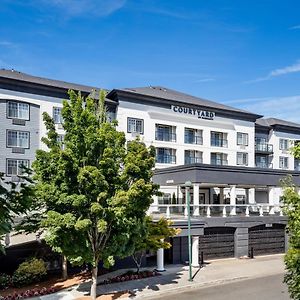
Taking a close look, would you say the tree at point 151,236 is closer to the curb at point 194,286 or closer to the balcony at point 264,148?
the curb at point 194,286

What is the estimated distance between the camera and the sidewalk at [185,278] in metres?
18.4

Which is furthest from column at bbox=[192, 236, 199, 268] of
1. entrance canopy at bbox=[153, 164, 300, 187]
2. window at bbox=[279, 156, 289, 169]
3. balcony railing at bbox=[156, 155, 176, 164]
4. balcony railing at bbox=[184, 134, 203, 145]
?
window at bbox=[279, 156, 289, 169]

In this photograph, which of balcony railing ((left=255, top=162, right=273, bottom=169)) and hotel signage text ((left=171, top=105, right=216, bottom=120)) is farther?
balcony railing ((left=255, top=162, right=273, bottom=169))

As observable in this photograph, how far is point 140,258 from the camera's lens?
899 inches

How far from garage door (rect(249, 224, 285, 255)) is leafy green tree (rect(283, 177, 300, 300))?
62.9ft

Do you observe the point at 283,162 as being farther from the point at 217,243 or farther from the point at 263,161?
the point at 217,243

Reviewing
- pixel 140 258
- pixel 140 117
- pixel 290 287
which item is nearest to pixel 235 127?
pixel 140 117

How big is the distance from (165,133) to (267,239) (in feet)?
59.2

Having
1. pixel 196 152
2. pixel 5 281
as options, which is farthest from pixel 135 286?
pixel 196 152

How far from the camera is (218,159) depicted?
46094mm

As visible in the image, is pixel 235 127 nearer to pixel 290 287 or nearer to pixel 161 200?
pixel 161 200

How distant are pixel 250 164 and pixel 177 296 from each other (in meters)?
33.1

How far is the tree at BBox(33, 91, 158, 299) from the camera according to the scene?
614 inches

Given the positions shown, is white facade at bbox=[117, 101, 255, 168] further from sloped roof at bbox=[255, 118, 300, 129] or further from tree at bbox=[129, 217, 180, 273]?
tree at bbox=[129, 217, 180, 273]
